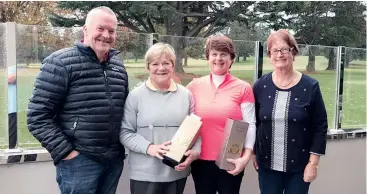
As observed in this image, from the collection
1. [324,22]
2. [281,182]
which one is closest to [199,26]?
[324,22]

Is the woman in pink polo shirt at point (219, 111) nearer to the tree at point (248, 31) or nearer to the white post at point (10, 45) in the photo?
the white post at point (10, 45)

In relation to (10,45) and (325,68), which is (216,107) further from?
(325,68)

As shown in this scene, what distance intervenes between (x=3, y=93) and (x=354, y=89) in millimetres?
3446

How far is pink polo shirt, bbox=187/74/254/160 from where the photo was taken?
7.21 feet

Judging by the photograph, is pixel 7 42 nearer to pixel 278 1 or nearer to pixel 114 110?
pixel 114 110

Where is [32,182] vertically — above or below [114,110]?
below

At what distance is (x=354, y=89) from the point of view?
169 inches

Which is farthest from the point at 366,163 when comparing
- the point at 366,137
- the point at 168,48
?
the point at 168,48

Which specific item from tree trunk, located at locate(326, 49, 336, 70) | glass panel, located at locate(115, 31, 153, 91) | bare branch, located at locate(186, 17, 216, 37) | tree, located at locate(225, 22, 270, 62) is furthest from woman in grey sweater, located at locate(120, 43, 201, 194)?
bare branch, located at locate(186, 17, 216, 37)

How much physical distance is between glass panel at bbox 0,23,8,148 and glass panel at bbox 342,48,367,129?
3.17 m

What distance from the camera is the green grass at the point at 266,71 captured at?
271 cm

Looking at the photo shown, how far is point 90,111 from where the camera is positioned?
1.95 meters

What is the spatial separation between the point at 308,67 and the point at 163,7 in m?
8.04

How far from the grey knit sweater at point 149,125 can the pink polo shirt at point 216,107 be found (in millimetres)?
127
